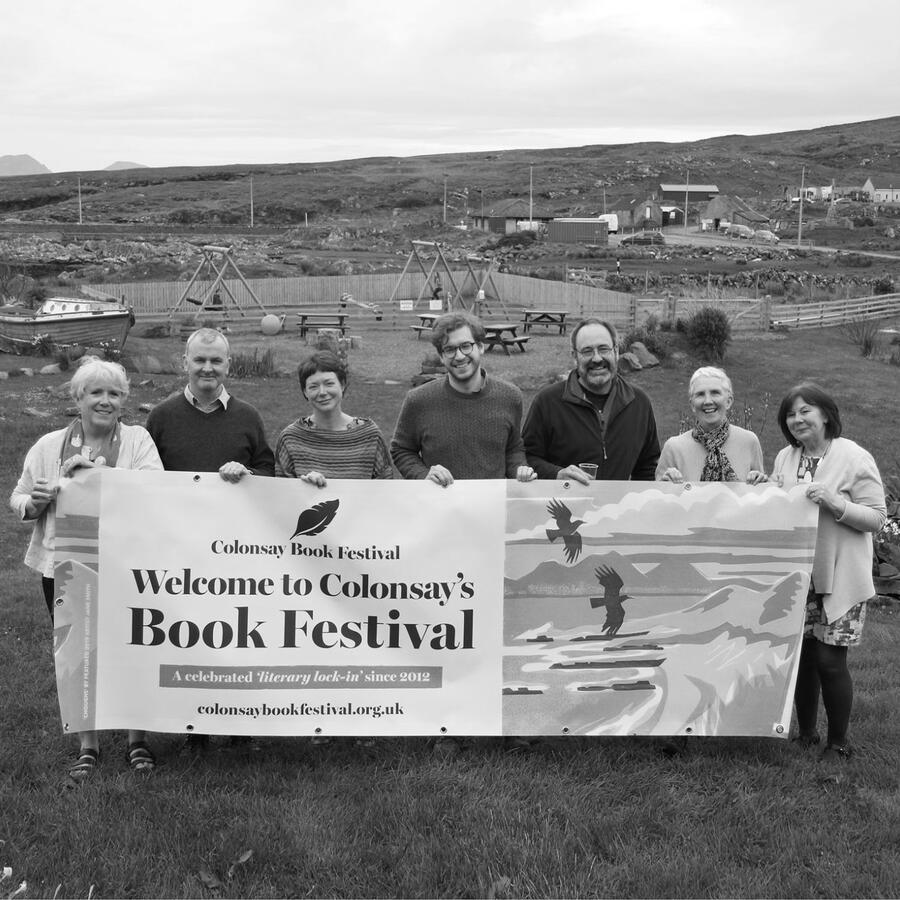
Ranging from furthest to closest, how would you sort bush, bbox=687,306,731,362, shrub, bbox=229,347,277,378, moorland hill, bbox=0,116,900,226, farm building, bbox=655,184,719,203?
farm building, bbox=655,184,719,203 < moorland hill, bbox=0,116,900,226 < bush, bbox=687,306,731,362 < shrub, bbox=229,347,277,378

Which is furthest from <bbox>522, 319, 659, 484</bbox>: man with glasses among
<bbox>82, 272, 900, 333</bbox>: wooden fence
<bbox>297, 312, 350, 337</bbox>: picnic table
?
<bbox>297, 312, 350, 337</bbox>: picnic table

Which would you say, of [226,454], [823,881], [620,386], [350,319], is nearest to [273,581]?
[226,454]

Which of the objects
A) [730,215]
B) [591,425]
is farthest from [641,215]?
[591,425]

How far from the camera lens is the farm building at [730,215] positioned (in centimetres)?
12169

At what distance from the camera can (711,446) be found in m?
5.35

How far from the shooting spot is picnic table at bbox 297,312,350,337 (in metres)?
31.0

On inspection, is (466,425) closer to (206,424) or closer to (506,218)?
(206,424)

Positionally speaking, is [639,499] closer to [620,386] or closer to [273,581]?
[620,386]

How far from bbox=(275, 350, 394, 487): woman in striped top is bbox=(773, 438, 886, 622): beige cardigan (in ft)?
6.47

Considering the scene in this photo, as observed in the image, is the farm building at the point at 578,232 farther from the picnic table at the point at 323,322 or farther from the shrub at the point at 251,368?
the shrub at the point at 251,368

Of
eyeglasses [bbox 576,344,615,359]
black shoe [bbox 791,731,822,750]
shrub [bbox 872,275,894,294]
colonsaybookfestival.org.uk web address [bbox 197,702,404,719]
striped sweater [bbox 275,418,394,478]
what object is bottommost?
black shoe [bbox 791,731,822,750]

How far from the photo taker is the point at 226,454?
5184mm

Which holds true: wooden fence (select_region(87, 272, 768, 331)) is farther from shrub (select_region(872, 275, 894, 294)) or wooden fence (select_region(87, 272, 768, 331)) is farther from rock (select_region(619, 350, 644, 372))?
shrub (select_region(872, 275, 894, 294))

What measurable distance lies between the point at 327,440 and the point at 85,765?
1841mm
